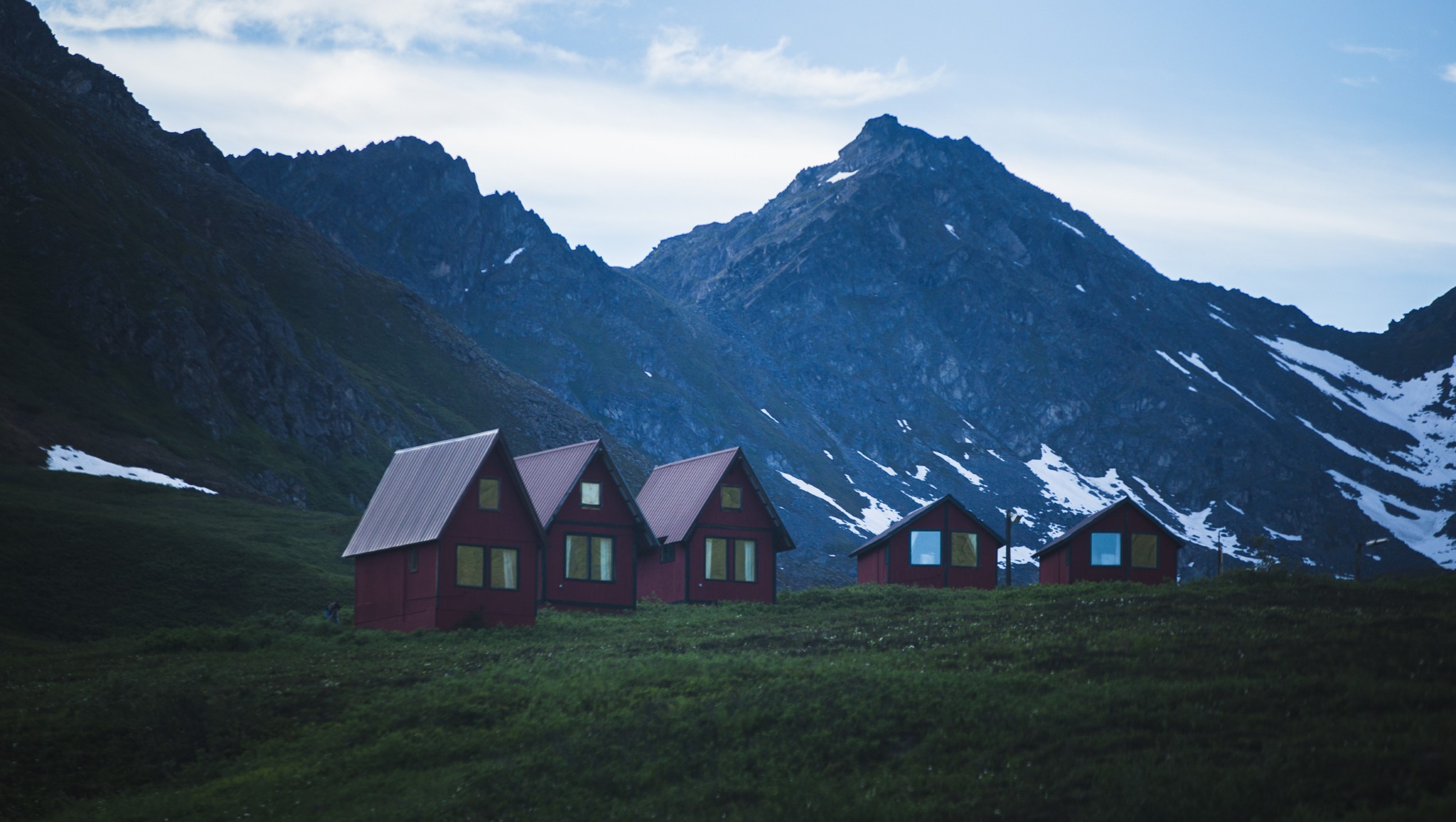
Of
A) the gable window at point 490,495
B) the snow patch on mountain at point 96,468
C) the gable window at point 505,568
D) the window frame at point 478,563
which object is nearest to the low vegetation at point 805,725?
the window frame at point 478,563

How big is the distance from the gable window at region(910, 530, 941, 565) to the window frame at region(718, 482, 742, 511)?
13.8 meters

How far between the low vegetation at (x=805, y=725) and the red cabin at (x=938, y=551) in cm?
3057

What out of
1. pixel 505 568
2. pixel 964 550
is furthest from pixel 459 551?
pixel 964 550

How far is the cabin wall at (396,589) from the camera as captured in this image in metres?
52.7

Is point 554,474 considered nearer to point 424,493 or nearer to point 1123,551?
point 424,493

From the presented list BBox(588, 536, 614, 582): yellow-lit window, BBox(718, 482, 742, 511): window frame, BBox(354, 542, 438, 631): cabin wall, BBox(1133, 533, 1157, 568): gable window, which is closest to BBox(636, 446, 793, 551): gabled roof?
BBox(718, 482, 742, 511): window frame

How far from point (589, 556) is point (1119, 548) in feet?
105

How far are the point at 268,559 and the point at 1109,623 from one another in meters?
49.1

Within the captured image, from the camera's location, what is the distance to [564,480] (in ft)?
205

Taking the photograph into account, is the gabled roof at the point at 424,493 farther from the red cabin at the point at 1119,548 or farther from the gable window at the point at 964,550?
the red cabin at the point at 1119,548

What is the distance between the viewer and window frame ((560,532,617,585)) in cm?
6144

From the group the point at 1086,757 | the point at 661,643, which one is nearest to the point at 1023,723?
the point at 1086,757

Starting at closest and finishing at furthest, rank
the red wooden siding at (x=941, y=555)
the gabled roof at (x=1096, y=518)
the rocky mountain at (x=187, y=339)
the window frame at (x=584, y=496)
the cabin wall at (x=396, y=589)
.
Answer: the cabin wall at (x=396, y=589) < the window frame at (x=584, y=496) < the gabled roof at (x=1096, y=518) < the red wooden siding at (x=941, y=555) < the rocky mountain at (x=187, y=339)

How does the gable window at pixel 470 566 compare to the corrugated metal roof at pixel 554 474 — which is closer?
the gable window at pixel 470 566
